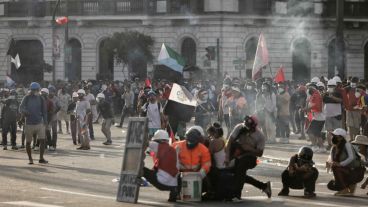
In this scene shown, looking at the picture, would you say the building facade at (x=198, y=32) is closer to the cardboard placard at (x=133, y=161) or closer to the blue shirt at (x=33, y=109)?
the blue shirt at (x=33, y=109)

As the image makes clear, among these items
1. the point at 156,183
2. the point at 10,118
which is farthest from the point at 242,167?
the point at 10,118

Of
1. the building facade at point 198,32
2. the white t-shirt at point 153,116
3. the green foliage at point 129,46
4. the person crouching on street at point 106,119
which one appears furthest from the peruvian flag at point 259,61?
the green foliage at point 129,46

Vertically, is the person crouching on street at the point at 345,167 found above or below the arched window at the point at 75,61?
below

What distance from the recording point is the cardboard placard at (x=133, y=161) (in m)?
16.4

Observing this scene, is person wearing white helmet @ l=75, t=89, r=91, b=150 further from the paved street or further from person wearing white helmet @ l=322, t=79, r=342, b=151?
person wearing white helmet @ l=322, t=79, r=342, b=151

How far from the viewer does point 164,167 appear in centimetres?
1641

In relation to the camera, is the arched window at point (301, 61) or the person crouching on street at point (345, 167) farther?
the arched window at point (301, 61)

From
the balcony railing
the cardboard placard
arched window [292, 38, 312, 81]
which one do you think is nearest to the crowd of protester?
the cardboard placard

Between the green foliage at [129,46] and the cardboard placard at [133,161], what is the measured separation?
40640 millimetres

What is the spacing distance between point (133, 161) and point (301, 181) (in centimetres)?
273

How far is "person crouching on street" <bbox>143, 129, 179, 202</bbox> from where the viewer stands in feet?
53.8

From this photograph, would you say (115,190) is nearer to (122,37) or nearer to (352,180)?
(352,180)

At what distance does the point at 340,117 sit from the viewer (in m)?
25.3

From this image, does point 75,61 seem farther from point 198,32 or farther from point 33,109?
point 33,109
